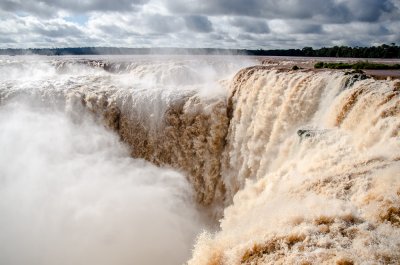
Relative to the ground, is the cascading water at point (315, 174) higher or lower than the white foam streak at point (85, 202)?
higher

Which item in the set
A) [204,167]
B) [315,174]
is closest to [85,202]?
[204,167]

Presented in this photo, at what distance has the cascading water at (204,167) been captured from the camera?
541 centimetres

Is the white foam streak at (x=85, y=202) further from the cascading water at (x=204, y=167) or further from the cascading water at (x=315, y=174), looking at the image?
the cascading water at (x=315, y=174)

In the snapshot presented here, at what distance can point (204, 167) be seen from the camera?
15.1m

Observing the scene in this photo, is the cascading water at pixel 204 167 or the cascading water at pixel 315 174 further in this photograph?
the cascading water at pixel 204 167

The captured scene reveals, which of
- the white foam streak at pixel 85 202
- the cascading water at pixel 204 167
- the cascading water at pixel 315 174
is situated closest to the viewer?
the cascading water at pixel 315 174

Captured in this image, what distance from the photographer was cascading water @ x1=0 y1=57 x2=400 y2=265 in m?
5.41

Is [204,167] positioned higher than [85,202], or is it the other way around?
[204,167]

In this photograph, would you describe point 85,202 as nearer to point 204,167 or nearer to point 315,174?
point 204,167

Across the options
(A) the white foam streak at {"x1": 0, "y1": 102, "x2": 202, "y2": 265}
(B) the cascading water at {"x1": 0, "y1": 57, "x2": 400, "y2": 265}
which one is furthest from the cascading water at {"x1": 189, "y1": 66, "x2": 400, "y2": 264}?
(A) the white foam streak at {"x1": 0, "y1": 102, "x2": 202, "y2": 265}

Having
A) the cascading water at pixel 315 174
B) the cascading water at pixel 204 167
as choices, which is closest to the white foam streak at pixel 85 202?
the cascading water at pixel 204 167

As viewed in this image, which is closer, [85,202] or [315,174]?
[315,174]

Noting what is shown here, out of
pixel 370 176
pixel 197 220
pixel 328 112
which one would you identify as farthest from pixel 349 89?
pixel 197 220

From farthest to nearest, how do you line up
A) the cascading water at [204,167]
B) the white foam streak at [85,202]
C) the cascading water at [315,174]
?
the white foam streak at [85,202]
the cascading water at [204,167]
the cascading water at [315,174]
